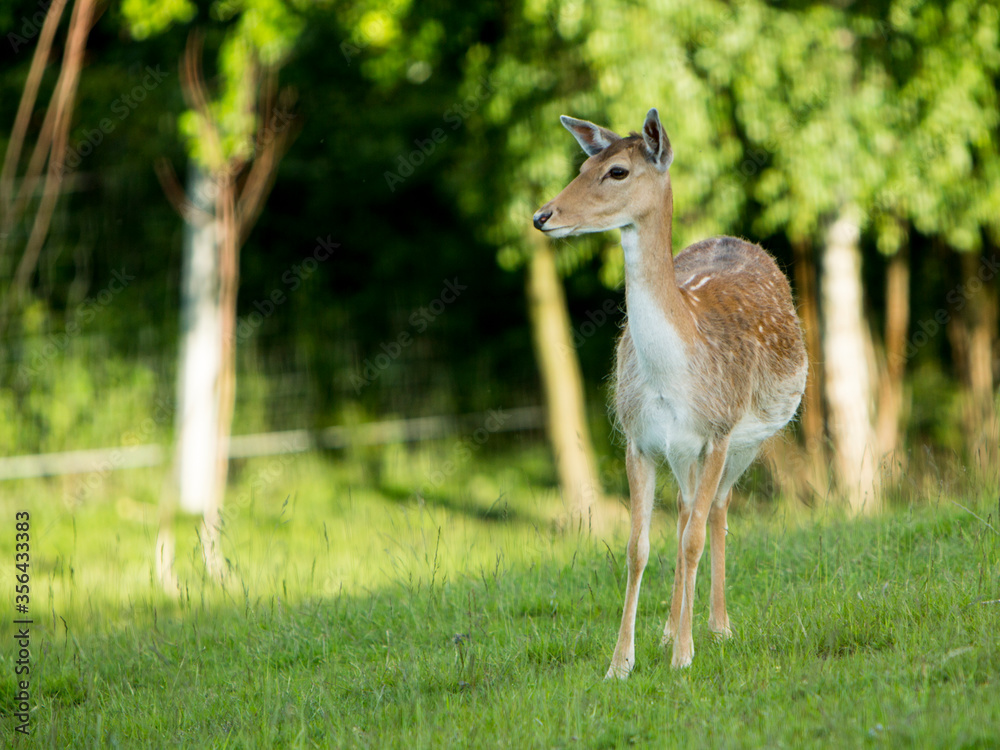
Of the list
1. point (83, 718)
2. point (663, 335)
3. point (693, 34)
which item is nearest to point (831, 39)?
point (693, 34)

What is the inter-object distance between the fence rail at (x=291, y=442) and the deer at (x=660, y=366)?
309 inches

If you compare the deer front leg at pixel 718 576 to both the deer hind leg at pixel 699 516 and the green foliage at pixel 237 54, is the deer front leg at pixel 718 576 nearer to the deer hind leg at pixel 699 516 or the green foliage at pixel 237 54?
the deer hind leg at pixel 699 516

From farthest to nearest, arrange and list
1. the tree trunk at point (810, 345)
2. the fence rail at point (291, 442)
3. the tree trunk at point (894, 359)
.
Result: the tree trunk at point (894, 359) → the fence rail at point (291, 442) → the tree trunk at point (810, 345)

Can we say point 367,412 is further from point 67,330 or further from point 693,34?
point 693,34

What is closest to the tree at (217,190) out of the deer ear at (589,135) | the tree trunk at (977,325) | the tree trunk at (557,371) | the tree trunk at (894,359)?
the tree trunk at (557,371)

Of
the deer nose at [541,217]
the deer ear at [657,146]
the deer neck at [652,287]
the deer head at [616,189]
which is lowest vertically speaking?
the deer neck at [652,287]

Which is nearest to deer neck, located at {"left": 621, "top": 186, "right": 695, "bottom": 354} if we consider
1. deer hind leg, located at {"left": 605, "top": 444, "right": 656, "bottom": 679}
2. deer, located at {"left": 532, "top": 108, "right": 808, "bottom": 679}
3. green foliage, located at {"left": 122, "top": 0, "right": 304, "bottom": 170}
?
deer, located at {"left": 532, "top": 108, "right": 808, "bottom": 679}

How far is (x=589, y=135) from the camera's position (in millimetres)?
4766

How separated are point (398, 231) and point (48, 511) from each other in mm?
5600

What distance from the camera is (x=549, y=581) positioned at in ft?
18.0

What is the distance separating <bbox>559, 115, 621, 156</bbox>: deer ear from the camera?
4.69 meters

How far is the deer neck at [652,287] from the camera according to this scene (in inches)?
169

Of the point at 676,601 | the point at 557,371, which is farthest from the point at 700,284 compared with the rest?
the point at 557,371

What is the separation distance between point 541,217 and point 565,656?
5.94 feet
